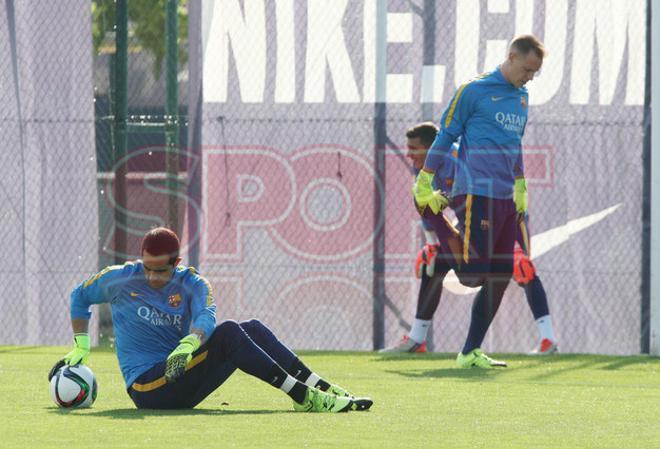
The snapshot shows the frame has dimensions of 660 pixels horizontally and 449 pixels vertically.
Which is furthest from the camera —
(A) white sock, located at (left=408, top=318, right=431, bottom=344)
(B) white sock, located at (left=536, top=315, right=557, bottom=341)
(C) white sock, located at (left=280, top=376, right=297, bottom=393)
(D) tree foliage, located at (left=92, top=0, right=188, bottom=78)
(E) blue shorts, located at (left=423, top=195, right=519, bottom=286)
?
(D) tree foliage, located at (left=92, top=0, right=188, bottom=78)

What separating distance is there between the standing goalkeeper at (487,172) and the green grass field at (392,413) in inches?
28.6

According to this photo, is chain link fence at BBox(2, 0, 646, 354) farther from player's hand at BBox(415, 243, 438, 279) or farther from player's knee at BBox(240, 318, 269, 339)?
player's knee at BBox(240, 318, 269, 339)

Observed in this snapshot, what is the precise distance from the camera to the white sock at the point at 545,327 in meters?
11.6

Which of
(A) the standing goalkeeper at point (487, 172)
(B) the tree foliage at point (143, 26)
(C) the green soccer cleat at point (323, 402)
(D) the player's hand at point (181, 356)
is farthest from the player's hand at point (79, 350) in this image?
(B) the tree foliage at point (143, 26)

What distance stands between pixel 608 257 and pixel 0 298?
557cm

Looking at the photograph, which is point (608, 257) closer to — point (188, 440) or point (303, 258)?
point (303, 258)

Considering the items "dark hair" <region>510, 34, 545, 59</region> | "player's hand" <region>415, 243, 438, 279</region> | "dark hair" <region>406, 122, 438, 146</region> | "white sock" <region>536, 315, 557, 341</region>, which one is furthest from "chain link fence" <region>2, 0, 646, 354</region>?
"dark hair" <region>510, 34, 545, 59</region>

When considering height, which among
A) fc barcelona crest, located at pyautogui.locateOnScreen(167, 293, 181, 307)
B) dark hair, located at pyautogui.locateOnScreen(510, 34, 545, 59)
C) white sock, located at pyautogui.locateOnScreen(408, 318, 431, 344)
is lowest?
white sock, located at pyautogui.locateOnScreen(408, 318, 431, 344)

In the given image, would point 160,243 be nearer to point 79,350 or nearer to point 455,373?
point 79,350

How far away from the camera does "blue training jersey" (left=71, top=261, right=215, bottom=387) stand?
7.20 metres

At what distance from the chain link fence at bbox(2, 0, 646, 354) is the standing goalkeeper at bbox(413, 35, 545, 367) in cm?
241

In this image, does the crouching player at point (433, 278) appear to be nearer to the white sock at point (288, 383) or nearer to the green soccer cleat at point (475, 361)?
the green soccer cleat at point (475, 361)

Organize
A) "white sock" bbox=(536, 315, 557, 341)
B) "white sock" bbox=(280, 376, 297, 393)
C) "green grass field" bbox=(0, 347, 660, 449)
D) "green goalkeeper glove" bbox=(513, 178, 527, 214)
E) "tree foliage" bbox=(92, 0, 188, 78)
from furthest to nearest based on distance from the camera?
"tree foliage" bbox=(92, 0, 188, 78), "white sock" bbox=(536, 315, 557, 341), "green goalkeeper glove" bbox=(513, 178, 527, 214), "white sock" bbox=(280, 376, 297, 393), "green grass field" bbox=(0, 347, 660, 449)

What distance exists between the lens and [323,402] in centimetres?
715
